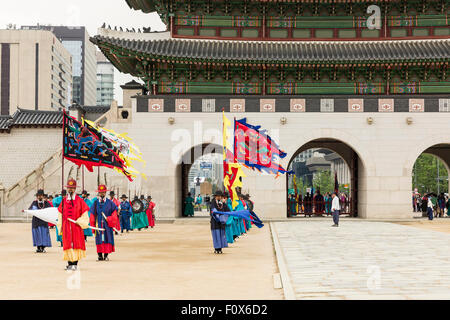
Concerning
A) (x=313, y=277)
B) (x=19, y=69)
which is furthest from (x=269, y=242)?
(x=19, y=69)

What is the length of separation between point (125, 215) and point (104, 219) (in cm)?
916

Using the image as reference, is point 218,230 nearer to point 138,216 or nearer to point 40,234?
point 40,234

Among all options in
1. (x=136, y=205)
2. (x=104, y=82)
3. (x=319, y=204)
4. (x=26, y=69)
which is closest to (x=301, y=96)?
(x=319, y=204)

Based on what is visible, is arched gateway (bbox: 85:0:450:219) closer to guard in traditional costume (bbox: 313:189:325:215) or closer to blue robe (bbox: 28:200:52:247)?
guard in traditional costume (bbox: 313:189:325:215)

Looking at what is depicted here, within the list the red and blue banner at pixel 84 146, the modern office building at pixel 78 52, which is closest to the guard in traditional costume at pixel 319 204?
the red and blue banner at pixel 84 146

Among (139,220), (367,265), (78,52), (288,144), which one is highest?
(78,52)

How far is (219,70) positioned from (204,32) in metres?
2.37

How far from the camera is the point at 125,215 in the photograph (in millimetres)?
22172

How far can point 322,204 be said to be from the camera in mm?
31562

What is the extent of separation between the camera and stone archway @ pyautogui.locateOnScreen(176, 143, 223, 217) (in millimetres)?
28469

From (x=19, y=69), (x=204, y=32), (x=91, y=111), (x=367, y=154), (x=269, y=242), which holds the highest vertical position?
(x=19, y=69)

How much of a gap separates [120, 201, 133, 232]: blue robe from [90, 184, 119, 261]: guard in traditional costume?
8.67 m
